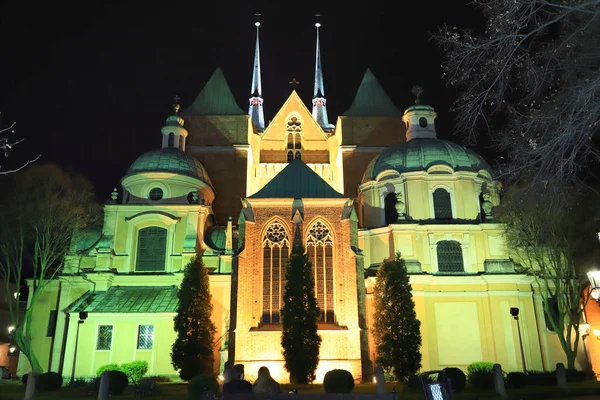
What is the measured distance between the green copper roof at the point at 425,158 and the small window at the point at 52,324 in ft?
69.0

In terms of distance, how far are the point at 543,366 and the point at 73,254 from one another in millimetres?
27799

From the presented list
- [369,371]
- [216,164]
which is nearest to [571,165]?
[369,371]

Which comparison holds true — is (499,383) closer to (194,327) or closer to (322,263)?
(322,263)

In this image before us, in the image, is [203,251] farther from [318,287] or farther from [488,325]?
[488,325]

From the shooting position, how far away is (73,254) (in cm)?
3400

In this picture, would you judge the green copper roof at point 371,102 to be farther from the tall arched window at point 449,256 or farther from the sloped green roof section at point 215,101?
the tall arched window at point 449,256

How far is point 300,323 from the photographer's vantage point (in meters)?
25.3

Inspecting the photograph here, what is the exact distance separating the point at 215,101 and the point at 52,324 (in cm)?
2150

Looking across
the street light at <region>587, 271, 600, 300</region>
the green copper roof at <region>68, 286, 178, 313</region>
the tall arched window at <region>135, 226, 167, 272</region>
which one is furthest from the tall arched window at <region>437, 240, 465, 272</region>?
the street light at <region>587, 271, 600, 300</region>

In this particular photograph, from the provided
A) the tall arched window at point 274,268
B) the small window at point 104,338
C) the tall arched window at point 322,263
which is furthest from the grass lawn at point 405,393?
the small window at point 104,338

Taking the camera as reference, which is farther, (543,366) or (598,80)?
(543,366)

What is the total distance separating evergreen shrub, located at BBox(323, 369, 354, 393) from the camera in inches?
818

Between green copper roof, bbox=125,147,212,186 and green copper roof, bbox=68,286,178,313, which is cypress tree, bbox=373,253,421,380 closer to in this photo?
green copper roof, bbox=68,286,178,313

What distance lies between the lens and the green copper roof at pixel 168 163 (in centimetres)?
3625
